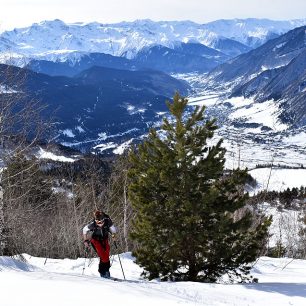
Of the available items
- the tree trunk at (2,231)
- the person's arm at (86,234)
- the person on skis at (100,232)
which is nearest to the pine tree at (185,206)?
the person on skis at (100,232)

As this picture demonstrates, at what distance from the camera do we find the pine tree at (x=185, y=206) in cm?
1205

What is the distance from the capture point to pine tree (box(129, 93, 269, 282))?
12047mm

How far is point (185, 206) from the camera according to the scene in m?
11.8

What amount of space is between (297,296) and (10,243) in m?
9.39

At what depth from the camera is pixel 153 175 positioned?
40.0 ft

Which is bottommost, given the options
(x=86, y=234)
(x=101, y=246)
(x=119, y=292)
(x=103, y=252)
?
(x=119, y=292)

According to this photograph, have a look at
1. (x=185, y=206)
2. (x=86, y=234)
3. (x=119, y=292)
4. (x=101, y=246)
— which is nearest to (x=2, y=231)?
(x=86, y=234)

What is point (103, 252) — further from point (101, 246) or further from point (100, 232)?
point (100, 232)

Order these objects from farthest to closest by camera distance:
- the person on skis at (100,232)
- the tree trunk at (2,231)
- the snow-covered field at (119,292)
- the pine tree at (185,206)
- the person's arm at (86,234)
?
the tree trunk at (2,231), the person on skis at (100,232), the person's arm at (86,234), the pine tree at (185,206), the snow-covered field at (119,292)

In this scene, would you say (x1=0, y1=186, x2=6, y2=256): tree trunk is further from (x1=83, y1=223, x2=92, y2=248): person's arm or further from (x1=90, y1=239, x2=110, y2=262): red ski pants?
(x1=90, y1=239, x2=110, y2=262): red ski pants

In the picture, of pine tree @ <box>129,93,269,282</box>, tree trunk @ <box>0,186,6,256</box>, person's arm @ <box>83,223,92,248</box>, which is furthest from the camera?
tree trunk @ <box>0,186,6,256</box>

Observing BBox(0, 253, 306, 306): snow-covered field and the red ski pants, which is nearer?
BBox(0, 253, 306, 306): snow-covered field

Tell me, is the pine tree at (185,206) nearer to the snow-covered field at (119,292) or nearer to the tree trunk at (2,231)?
the snow-covered field at (119,292)

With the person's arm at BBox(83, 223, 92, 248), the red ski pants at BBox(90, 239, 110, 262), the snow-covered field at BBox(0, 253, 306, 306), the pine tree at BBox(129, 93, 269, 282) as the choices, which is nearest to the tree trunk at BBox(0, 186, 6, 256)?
the snow-covered field at BBox(0, 253, 306, 306)
